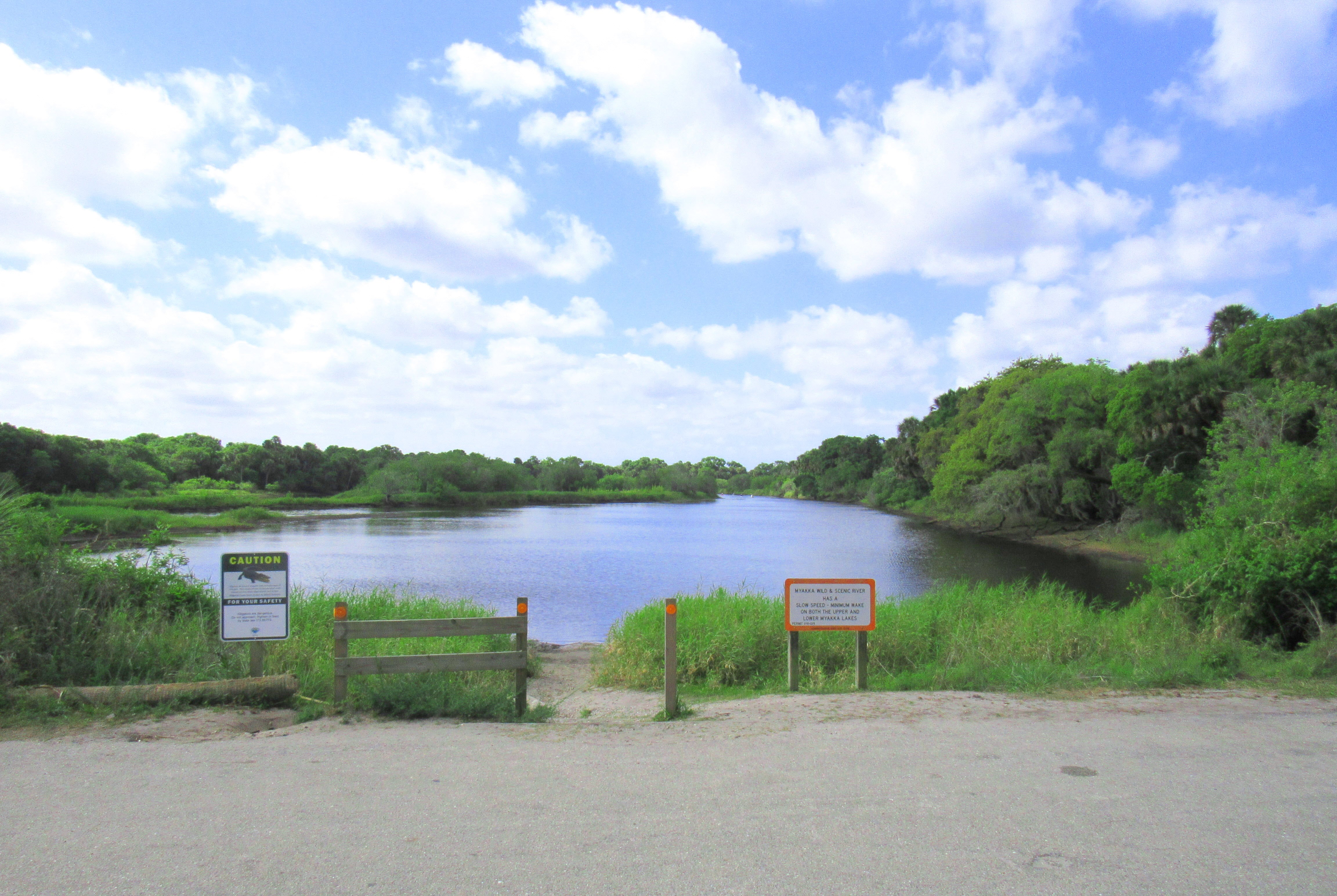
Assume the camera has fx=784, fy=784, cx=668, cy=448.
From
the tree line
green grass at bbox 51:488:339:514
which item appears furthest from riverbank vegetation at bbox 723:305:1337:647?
the tree line

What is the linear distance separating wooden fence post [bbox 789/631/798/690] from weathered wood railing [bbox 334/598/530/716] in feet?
10.3

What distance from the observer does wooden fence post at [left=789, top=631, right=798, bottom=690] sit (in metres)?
9.31

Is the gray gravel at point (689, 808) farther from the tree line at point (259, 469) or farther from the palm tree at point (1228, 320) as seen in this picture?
the tree line at point (259, 469)

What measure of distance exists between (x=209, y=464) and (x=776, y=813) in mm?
135409

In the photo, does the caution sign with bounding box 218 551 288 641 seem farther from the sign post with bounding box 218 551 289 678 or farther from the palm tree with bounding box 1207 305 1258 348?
the palm tree with bounding box 1207 305 1258 348

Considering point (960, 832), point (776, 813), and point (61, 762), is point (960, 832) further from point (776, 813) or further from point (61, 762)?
point (61, 762)

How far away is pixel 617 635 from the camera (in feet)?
51.6

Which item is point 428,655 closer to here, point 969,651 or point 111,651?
point 111,651

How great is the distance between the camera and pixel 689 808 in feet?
15.8

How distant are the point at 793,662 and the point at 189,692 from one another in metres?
6.35

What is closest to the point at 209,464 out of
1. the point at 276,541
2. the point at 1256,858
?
the point at 276,541

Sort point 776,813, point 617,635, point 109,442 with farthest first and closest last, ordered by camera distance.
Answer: point 109,442 < point 617,635 < point 776,813

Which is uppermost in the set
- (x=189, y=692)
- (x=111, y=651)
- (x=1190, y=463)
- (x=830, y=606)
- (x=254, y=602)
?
(x=1190, y=463)

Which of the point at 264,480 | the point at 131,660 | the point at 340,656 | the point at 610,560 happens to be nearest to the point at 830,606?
the point at 340,656
